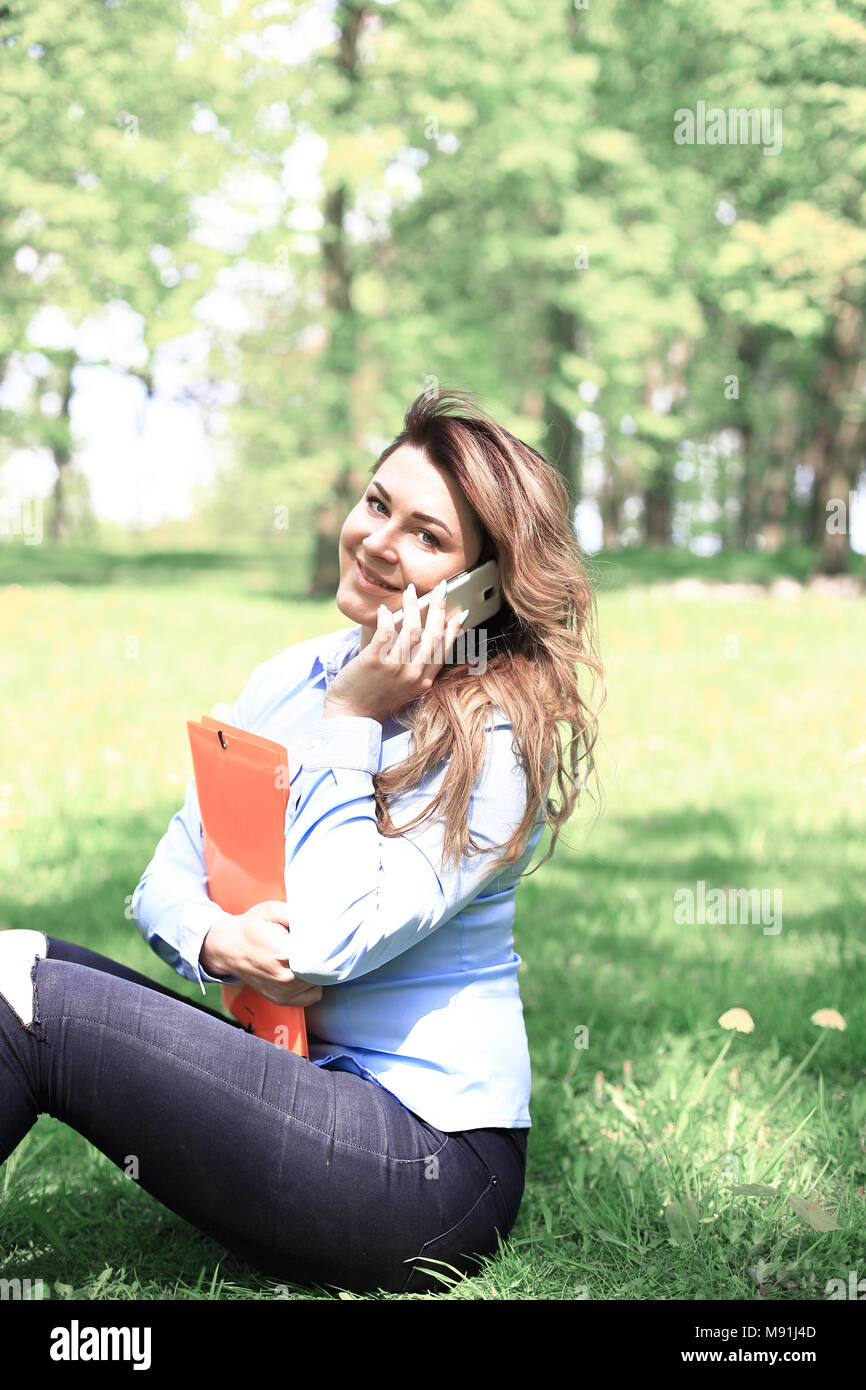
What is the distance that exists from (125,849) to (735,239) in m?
12.9

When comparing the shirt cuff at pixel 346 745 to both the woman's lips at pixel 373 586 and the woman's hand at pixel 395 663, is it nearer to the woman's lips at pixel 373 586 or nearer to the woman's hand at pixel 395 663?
the woman's hand at pixel 395 663

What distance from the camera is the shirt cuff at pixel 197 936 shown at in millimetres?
2242

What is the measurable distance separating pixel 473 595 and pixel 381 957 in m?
0.70

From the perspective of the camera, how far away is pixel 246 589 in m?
16.1

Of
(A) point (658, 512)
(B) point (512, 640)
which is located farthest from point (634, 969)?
(A) point (658, 512)

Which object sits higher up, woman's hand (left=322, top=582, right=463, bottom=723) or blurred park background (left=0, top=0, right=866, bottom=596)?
blurred park background (left=0, top=0, right=866, bottom=596)

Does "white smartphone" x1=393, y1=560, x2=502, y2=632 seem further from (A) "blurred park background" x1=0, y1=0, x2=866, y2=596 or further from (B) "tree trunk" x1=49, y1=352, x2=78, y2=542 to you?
(B) "tree trunk" x1=49, y1=352, x2=78, y2=542

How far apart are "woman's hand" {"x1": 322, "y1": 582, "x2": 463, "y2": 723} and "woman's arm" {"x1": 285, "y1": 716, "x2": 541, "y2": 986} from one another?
59mm

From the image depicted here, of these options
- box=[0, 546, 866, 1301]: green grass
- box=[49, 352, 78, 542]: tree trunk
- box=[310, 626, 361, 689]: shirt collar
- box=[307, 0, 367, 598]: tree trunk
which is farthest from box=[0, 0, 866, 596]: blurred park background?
box=[49, 352, 78, 542]: tree trunk

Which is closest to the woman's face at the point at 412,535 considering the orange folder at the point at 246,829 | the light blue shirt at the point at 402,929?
the light blue shirt at the point at 402,929

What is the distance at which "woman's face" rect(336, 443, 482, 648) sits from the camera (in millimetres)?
2301

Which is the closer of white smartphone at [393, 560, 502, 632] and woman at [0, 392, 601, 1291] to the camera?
woman at [0, 392, 601, 1291]

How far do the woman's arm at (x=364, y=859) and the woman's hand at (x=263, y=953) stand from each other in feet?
0.16
